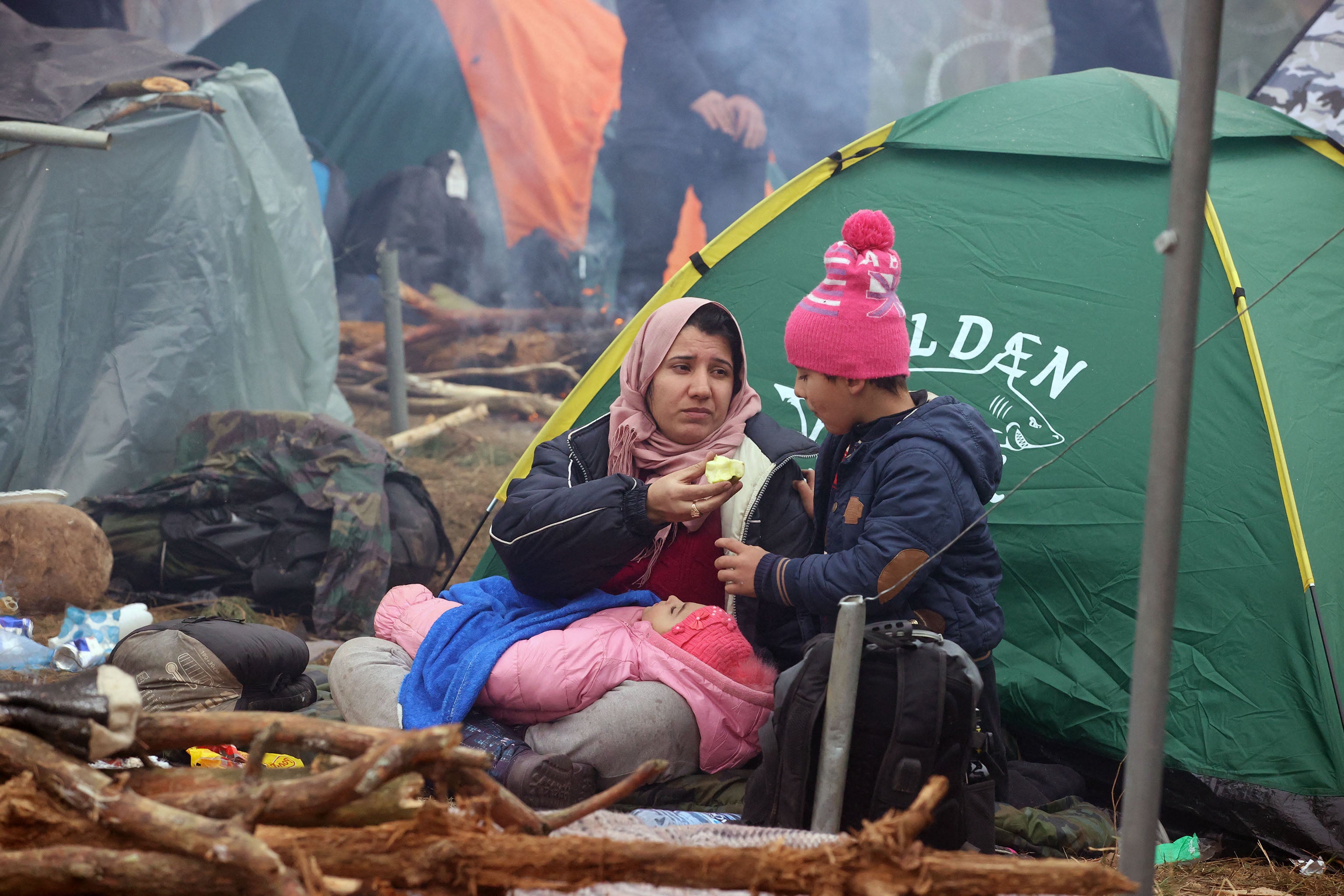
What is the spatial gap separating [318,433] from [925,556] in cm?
288

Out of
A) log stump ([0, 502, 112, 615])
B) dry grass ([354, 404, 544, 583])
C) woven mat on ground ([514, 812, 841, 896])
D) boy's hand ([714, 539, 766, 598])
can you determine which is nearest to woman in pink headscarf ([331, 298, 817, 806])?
boy's hand ([714, 539, 766, 598])

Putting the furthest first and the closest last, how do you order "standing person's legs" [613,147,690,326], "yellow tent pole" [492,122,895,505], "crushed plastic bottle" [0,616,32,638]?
"standing person's legs" [613,147,690,326] < "yellow tent pole" [492,122,895,505] < "crushed plastic bottle" [0,616,32,638]

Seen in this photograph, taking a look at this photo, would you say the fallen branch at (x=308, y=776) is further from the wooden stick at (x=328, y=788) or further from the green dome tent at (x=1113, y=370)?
the green dome tent at (x=1113, y=370)

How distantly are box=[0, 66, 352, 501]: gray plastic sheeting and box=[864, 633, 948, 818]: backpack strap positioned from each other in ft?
12.2

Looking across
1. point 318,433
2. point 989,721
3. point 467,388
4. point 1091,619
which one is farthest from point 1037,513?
point 467,388

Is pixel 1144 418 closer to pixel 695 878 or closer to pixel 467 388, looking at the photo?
pixel 695 878

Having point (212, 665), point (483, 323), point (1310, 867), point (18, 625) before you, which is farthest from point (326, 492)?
point (483, 323)

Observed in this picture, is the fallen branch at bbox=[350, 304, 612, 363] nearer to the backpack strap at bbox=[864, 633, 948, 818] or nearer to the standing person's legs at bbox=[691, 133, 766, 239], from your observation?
the standing person's legs at bbox=[691, 133, 766, 239]

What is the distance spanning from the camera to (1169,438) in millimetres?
1305

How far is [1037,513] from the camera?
9.39 feet

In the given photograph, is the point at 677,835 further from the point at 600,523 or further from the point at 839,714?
the point at 600,523

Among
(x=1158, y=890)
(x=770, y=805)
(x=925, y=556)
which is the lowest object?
(x=1158, y=890)

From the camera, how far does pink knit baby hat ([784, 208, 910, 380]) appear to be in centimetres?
227

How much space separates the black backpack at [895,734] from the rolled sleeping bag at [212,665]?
Result: 1463mm
